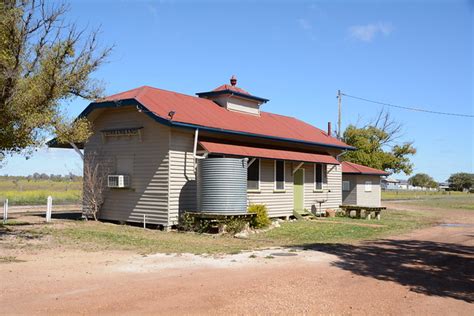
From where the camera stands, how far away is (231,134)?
714 inches

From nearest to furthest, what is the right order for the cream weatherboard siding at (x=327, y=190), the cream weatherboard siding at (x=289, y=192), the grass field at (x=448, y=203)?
the cream weatherboard siding at (x=289, y=192) < the cream weatherboard siding at (x=327, y=190) < the grass field at (x=448, y=203)

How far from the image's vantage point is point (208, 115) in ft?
60.4

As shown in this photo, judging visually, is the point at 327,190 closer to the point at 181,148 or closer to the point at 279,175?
the point at 279,175

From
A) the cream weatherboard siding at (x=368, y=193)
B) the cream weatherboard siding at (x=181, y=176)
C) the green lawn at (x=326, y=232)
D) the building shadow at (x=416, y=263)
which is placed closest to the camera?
the building shadow at (x=416, y=263)

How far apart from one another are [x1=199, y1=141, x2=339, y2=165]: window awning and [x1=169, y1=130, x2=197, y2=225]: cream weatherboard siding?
59 centimetres

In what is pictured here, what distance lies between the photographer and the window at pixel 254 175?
18719mm

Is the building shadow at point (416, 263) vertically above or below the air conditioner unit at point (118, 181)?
below

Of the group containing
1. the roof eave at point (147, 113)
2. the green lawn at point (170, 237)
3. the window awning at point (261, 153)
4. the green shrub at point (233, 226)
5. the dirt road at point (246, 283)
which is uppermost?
the roof eave at point (147, 113)

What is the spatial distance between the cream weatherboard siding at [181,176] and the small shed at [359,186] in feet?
46.9

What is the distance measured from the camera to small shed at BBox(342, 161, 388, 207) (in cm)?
2923

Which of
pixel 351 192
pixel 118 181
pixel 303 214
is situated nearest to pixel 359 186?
pixel 351 192

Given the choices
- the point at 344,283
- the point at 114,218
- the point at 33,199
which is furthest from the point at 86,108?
the point at 33,199

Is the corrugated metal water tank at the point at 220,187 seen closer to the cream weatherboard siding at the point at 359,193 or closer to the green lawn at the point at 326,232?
the green lawn at the point at 326,232

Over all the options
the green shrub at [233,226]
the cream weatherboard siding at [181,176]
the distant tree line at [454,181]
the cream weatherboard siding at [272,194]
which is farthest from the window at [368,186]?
the distant tree line at [454,181]
